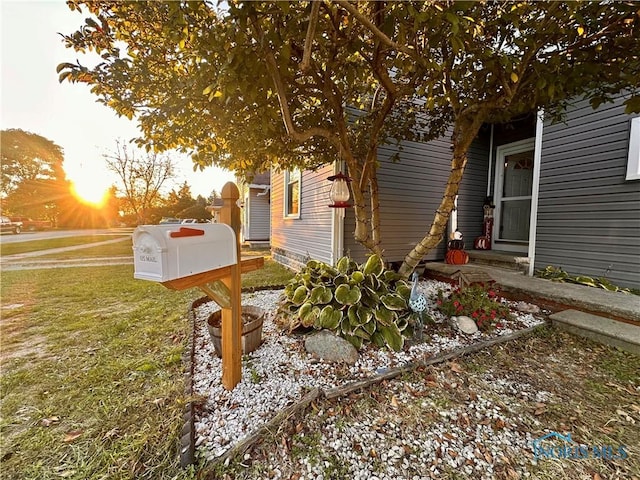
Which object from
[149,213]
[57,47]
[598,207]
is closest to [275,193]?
[57,47]

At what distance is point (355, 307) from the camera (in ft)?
8.76

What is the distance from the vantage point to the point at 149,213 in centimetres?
1998

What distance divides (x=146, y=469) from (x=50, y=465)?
0.56 meters

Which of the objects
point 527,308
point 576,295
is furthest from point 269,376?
point 576,295

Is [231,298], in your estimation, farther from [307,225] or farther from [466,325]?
[307,225]

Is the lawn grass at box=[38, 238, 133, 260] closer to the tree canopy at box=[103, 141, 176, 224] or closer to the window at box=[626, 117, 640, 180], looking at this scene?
the tree canopy at box=[103, 141, 176, 224]

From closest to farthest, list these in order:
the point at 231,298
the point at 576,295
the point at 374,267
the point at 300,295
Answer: the point at 231,298 < the point at 300,295 < the point at 374,267 < the point at 576,295

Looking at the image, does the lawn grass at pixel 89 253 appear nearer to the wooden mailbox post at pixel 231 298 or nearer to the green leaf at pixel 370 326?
the wooden mailbox post at pixel 231 298

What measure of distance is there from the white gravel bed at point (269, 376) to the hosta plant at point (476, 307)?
122 millimetres

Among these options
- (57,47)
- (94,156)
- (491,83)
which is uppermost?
(94,156)

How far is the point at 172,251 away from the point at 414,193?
5.02m

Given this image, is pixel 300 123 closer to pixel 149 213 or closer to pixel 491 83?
pixel 491 83

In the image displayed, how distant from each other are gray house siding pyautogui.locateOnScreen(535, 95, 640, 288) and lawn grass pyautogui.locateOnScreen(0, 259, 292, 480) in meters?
5.80

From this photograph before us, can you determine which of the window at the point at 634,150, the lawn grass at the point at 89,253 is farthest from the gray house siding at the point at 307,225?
the lawn grass at the point at 89,253
